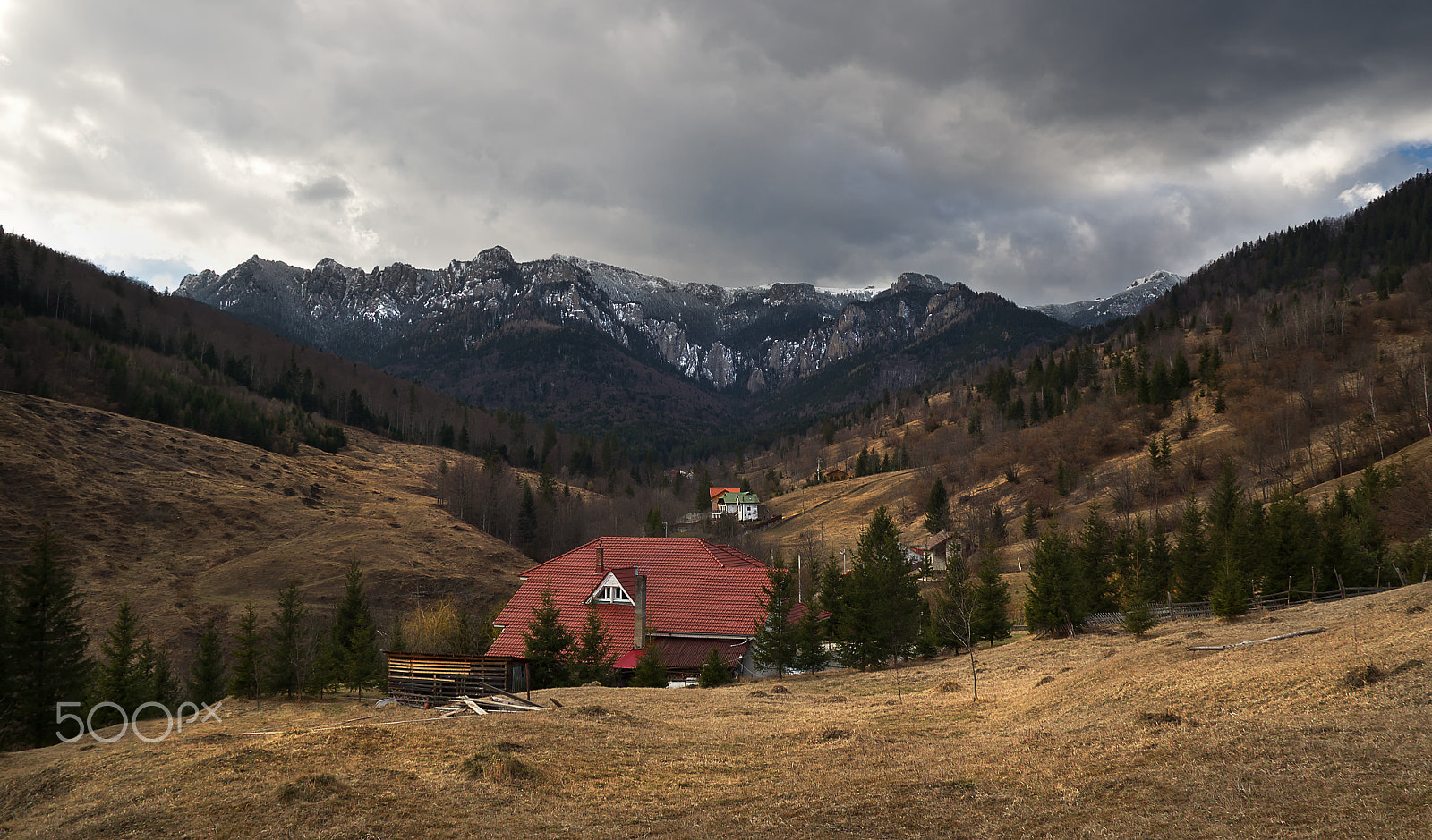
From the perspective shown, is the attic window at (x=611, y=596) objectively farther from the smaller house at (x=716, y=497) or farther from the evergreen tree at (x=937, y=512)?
the smaller house at (x=716, y=497)

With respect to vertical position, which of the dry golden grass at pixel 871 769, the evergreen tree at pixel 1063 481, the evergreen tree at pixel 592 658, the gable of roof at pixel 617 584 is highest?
the evergreen tree at pixel 1063 481

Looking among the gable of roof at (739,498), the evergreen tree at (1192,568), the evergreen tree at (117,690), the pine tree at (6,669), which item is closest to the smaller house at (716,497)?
the gable of roof at (739,498)

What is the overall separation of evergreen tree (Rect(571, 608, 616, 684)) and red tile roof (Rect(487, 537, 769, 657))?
436 cm

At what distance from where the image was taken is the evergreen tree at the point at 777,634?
40.1 metres

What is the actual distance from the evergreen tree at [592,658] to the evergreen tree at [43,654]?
24.9 meters

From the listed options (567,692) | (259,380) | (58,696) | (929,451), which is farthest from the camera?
(259,380)

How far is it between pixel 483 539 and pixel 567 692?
264 feet

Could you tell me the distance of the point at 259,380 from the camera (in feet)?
613

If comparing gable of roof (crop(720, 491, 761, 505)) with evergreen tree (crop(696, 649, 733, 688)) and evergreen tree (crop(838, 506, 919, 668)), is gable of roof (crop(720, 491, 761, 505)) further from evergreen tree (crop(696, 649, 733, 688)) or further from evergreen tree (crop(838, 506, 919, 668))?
evergreen tree (crop(696, 649, 733, 688))

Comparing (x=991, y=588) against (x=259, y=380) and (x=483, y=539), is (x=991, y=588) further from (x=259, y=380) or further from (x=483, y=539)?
(x=259, y=380)

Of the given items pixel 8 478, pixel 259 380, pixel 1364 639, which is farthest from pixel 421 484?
pixel 1364 639

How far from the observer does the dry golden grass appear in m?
11.6

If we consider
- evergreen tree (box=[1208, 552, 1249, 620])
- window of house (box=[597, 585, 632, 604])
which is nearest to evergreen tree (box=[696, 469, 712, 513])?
window of house (box=[597, 585, 632, 604])

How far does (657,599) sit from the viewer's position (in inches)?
1900
